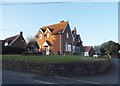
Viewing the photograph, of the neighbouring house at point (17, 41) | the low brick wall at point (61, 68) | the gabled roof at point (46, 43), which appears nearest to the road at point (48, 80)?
the low brick wall at point (61, 68)

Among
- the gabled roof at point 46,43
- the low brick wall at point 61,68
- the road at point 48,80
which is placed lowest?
the road at point 48,80

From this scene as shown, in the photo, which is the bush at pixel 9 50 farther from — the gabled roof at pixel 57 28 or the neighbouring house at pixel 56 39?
the gabled roof at pixel 57 28

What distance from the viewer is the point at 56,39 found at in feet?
200

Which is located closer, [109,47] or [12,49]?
[12,49]

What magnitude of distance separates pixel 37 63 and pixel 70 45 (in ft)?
140

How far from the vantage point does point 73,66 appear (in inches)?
832

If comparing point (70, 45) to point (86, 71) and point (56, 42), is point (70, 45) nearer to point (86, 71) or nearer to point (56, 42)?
point (56, 42)

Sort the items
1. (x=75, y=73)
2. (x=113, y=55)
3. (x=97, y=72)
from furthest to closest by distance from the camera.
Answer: (x=113, y=55) < (x=97, y=72) < (x=75, y=73)

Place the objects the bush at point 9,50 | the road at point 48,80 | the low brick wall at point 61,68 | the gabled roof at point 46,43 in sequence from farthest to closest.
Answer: the gabled roof at point 46,43
the bush at point 9,50
the low brick wall at point 61,68
the road at point 48,80

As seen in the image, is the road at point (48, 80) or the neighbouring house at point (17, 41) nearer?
the road at point (48, 80)

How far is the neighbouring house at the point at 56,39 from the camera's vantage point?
196 feet

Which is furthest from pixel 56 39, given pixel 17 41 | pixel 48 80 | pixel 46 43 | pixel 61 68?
pixel 48 80

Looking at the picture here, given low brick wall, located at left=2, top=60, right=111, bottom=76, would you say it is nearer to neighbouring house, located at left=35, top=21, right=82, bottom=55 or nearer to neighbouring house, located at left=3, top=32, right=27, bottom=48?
neighbouring house, located at left=35, top=21, right=82, bottom=55

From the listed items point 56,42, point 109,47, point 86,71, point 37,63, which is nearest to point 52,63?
point 37,63
